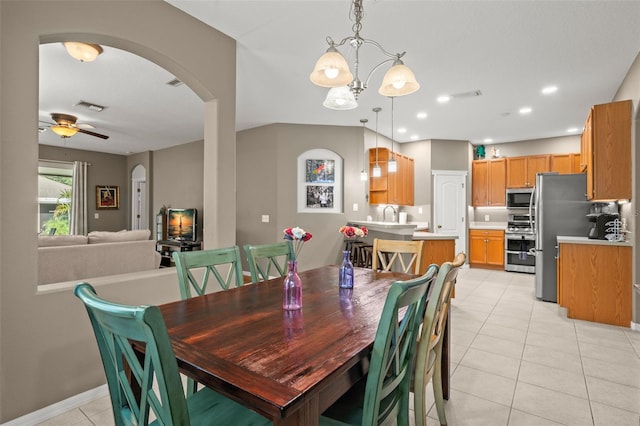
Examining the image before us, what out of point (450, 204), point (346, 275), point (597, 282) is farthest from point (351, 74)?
point (450, 204)

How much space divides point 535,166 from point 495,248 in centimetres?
182

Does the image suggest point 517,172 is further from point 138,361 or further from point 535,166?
point 138,361

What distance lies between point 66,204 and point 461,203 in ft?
30.1

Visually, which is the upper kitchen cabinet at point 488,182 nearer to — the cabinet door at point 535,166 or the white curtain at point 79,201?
the cabinet door at point 535,166

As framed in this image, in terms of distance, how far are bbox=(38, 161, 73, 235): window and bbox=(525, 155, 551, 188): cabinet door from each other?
10206 millimetres

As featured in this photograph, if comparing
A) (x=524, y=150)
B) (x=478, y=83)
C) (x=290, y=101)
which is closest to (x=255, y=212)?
(x=290, y=101)

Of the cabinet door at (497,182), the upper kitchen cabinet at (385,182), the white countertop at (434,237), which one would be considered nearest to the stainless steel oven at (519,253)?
the cabinet door at (497,182)

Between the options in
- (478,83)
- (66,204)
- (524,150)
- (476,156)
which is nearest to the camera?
(478,83)

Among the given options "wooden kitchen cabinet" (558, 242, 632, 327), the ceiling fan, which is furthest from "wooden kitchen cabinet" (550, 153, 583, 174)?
the ceiling fan

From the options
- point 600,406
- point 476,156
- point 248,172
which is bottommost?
point 600,406

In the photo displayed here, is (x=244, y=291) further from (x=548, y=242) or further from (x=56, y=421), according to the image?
(x=548, y=242)

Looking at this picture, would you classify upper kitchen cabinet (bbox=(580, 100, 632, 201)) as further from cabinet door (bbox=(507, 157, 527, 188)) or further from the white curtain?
the white curtain

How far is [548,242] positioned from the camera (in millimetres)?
4504

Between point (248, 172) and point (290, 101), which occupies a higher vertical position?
point (290, 101)
